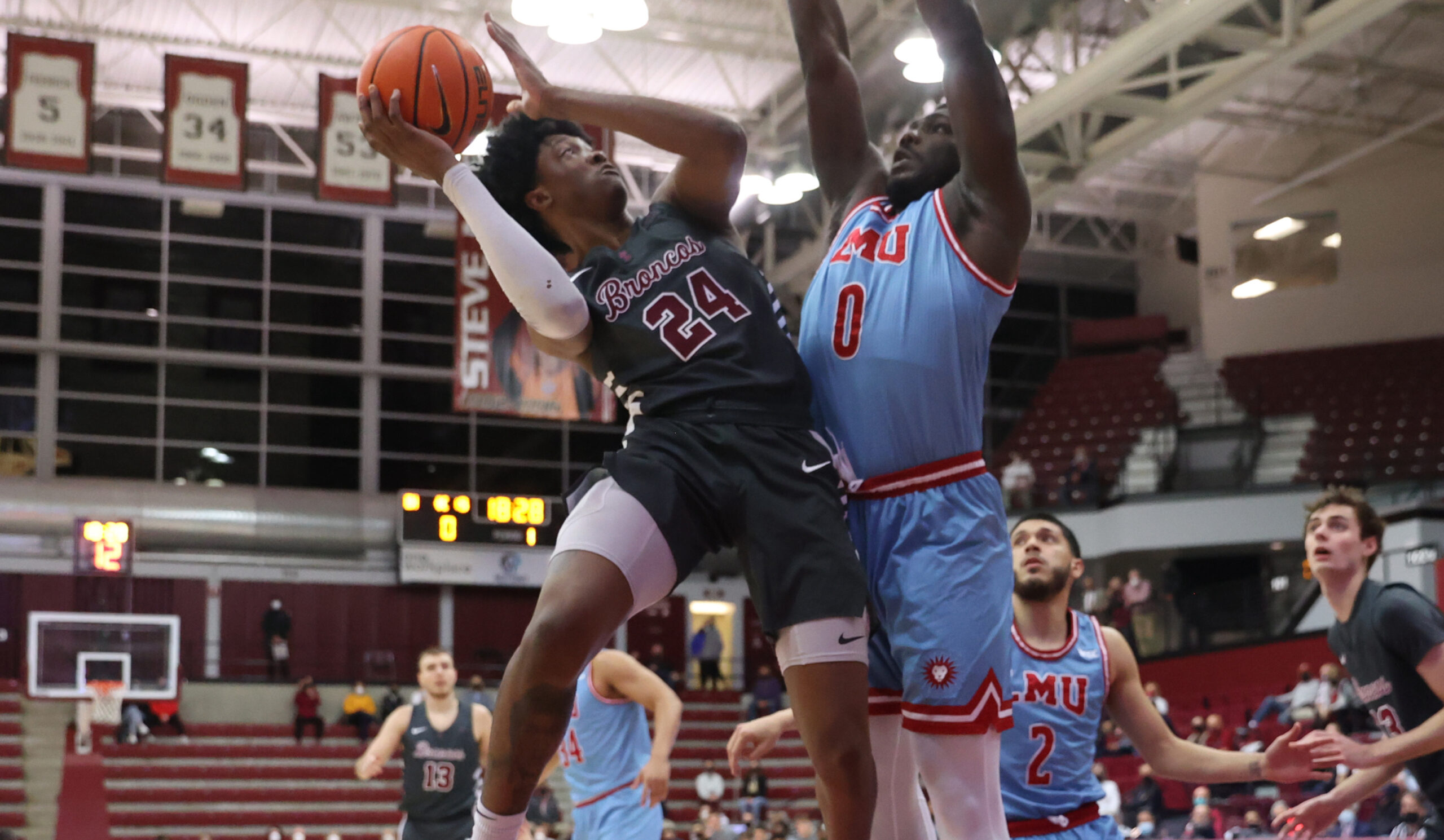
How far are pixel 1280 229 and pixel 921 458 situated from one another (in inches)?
958

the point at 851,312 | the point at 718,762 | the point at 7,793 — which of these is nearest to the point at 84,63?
→ the point at 7,793

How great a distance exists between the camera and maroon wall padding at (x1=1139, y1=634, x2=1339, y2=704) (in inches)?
730

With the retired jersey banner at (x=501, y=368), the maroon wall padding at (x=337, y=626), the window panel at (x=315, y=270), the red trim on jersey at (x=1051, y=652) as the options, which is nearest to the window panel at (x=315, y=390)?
the window panel at (x=315, y=270)

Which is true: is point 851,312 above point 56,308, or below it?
below

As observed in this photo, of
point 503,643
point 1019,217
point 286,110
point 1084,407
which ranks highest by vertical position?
point 286,110

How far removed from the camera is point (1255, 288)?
26094 mm

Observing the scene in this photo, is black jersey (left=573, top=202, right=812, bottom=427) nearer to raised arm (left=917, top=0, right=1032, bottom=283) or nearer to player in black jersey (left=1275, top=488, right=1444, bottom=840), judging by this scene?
raised arm (left=917, top=0, right=1032, bottom=283)

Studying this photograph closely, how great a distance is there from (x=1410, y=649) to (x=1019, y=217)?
2.18 meters

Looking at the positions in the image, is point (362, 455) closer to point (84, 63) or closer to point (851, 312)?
point (84, 63)

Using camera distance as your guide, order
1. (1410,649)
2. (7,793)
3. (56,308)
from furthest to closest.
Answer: (56,308) → (7,793) → (1410,649)

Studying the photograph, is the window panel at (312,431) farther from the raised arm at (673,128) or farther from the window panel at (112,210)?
the raised arm at (673,128)

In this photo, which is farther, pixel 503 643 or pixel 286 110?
pixel 503 643

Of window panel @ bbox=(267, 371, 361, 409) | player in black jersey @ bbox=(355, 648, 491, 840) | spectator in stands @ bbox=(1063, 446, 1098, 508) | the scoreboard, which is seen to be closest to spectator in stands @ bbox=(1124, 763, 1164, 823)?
the scoreboard

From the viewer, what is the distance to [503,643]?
27719 mm
